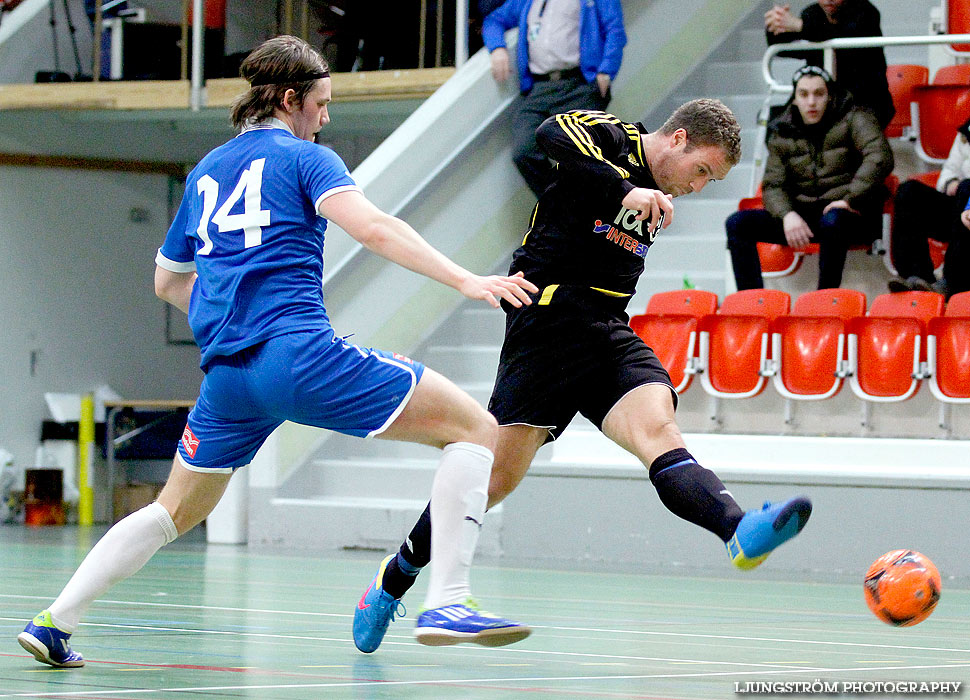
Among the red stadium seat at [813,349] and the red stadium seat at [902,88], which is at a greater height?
the red stadium seat at [902,88]

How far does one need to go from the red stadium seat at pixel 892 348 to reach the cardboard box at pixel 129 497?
6.87 meters

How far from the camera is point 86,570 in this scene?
A: 12.9 feet

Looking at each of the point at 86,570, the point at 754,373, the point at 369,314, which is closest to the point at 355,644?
the point at 86,570

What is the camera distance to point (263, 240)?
3676 millimetres

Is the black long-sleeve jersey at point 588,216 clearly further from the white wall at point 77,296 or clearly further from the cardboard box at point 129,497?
the white wall at point 77,296

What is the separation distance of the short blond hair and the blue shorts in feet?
4.43

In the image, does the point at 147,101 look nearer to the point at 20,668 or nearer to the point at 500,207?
the point at 500,207

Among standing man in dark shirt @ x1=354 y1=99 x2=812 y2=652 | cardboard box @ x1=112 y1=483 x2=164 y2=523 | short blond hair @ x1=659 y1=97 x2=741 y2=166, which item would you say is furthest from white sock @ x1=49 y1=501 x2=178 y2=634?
cardboard box @ x1=112 y1=483 x2=164 y2=523

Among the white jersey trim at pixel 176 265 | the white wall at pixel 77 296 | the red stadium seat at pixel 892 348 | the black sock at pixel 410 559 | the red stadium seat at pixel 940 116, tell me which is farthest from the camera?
the white wall at pixel 77 296

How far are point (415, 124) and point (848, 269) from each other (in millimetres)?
3257

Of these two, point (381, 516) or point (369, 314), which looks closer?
point (381, 516)

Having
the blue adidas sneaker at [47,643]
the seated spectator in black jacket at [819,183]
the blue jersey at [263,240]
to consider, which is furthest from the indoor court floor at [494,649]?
the seated spectator in black jacket at [819,183]

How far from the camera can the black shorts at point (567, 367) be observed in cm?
466

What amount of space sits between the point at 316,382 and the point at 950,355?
556 cm
